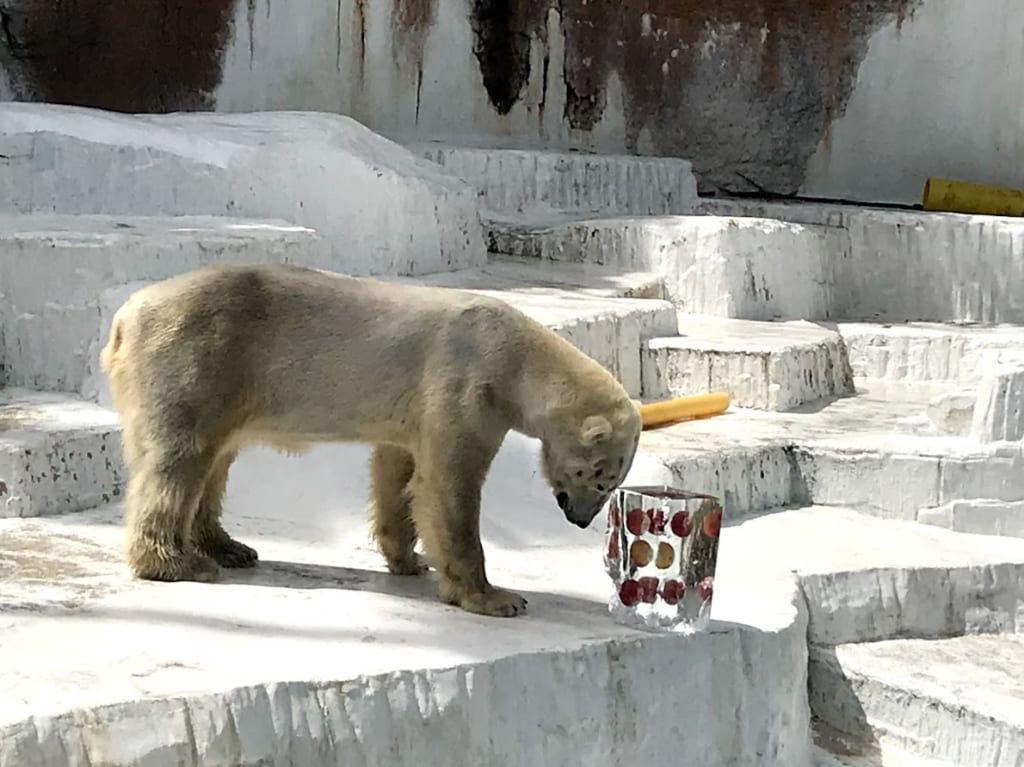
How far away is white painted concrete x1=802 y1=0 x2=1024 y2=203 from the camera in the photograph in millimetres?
11086

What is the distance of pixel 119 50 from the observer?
38.5ft

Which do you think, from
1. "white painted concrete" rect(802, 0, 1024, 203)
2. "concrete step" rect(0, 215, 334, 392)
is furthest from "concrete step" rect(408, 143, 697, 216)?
"concrete step" rect(0, 215, 334, 392)

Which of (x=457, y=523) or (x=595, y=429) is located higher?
(x=595, y=429)

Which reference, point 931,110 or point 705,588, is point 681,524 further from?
point 931,110

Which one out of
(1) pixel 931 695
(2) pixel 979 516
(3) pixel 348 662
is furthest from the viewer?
(2) pixel 979 516

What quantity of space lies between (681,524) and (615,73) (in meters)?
7.88

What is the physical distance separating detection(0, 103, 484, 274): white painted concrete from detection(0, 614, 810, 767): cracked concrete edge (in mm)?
4099

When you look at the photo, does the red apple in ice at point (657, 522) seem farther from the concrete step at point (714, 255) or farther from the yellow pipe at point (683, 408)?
the concrete step at point (714, 255)

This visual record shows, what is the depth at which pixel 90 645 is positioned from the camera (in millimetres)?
3963

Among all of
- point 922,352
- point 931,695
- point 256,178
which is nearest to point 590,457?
point 931,695

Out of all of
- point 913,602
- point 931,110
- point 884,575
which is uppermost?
point 931,110

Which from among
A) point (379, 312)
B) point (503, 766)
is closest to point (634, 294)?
point (379, 312)

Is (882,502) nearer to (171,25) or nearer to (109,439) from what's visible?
(109,439)

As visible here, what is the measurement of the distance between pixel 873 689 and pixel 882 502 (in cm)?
139
